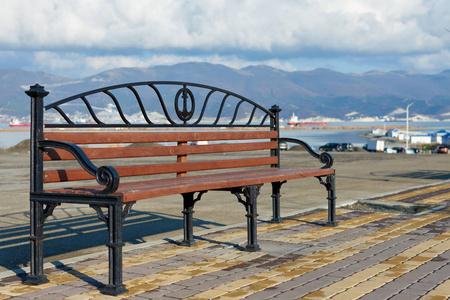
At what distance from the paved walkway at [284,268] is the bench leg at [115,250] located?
0.10m

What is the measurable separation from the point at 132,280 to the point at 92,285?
0.93 feet

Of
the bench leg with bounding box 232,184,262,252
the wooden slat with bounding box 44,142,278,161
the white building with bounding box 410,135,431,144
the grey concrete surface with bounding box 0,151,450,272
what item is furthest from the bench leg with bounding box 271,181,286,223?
the white building with bounding box 410,135,431,144

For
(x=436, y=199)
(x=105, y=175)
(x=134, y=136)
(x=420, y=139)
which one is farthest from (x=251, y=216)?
(x=420, y=139)

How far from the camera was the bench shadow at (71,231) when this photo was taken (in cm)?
576

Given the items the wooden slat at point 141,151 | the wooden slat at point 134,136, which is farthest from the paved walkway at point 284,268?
the wooden slat at point 134,136

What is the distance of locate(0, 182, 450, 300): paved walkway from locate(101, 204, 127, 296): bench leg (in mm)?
Result: 95

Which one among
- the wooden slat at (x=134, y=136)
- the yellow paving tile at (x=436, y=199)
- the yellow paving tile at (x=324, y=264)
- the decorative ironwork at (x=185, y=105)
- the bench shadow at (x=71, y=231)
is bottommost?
the bench shadow at (x=71, y=231)

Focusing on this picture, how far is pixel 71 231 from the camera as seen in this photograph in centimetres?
698

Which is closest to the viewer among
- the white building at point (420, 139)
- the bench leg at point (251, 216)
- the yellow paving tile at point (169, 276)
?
the yellow paving tile at point (169, 276)

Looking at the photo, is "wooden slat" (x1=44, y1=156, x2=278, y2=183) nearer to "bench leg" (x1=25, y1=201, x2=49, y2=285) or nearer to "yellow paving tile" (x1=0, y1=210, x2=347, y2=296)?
"bench leg" (x1=25, y1=201, x2=49, y2=285)

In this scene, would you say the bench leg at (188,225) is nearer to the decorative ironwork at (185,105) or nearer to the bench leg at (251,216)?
the bench leg at (251,216)

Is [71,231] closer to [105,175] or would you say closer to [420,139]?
[105,175]

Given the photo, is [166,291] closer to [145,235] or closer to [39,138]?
[39,138]

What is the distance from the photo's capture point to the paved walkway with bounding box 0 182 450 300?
156 inches
